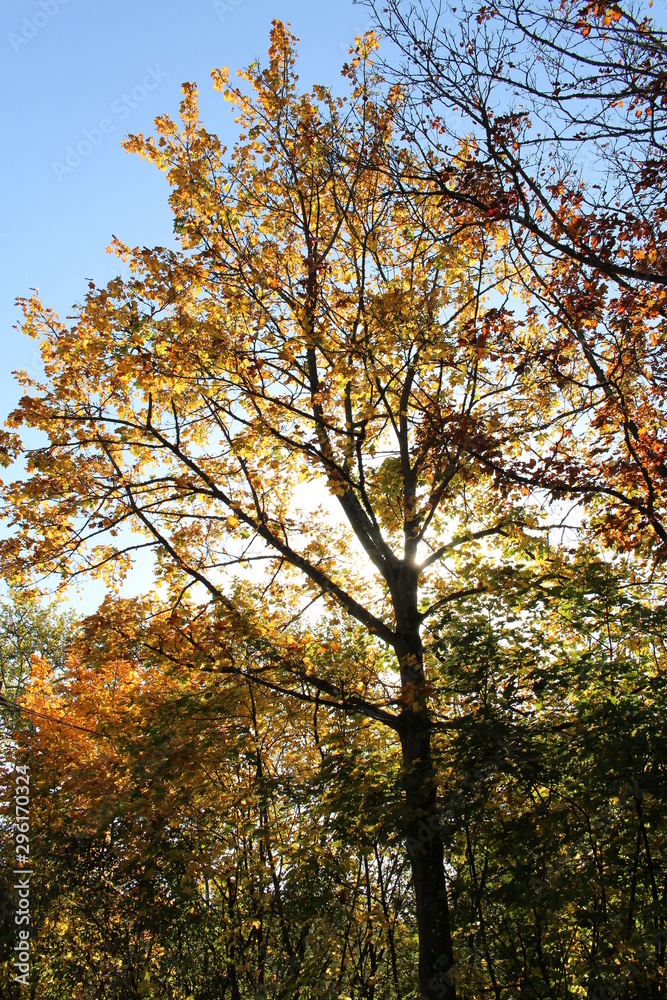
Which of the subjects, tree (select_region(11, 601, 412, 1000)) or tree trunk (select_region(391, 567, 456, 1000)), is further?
tree (select_region(11, 601, 412, 1000))

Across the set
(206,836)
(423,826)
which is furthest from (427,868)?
(206,836)

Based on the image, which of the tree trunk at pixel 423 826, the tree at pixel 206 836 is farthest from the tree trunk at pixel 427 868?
the tree at pixel 206 836

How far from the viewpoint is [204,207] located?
701 centimetres

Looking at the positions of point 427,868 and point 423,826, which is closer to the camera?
point 423,826

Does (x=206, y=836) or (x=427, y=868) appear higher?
(x=206, y=836)

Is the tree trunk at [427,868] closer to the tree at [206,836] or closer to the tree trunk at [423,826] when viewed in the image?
the tree trunk at [423,826]

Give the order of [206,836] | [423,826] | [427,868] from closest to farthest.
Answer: [423,826], [427,868], [206,836]

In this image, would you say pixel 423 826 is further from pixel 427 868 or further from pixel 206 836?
pixel 206 836

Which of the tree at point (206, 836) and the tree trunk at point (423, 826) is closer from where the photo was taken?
the tree trunk at point (423, 826)

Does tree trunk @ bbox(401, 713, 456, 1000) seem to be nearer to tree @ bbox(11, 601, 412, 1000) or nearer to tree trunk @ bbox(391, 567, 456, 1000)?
tree trunk @ bbox(391, 567, 456, 1000)

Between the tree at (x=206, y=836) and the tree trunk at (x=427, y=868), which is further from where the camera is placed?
the tree at (x=206, y=836)

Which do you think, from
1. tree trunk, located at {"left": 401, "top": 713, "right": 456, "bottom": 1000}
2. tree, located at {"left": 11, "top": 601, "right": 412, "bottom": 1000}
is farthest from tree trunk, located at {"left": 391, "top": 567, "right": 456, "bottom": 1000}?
tree, located at {"left": 11, "top": 601, "right": 412, "bottom": 1000}

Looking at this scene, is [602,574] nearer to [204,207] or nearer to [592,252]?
[592,252]

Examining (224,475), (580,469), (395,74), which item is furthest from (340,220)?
(580,469)
